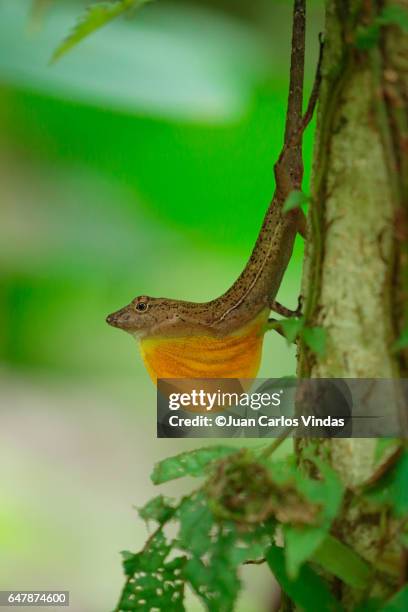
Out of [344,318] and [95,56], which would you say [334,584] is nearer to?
[344,318]

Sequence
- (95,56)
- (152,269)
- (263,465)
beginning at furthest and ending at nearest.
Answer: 1. (95,56)
2. (152,269)
3. (263,465)

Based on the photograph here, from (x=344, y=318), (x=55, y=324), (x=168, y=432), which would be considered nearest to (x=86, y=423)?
(x=55, y=324)

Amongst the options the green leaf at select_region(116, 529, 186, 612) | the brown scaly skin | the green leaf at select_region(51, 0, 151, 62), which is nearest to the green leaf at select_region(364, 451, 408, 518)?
the green leaf at select_region(116, 529, 186, 612)

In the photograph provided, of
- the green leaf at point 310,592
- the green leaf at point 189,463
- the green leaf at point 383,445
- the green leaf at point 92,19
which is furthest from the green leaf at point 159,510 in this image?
the green leaf at point 92,19

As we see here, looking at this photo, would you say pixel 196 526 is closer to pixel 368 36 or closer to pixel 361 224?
pixel 361 224

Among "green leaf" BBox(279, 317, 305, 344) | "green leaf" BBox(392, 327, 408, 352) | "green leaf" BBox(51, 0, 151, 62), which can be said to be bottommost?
"green leaf" BBox(392, 327, 408, 352)

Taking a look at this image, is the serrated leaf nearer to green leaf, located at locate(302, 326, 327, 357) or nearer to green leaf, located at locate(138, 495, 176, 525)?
green leaf, located at locate(138, 495, 176, 525)

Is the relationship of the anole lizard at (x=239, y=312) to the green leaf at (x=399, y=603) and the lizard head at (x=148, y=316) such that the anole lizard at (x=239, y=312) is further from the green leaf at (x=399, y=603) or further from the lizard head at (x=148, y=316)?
the green leaf at (x=399, y=603)
